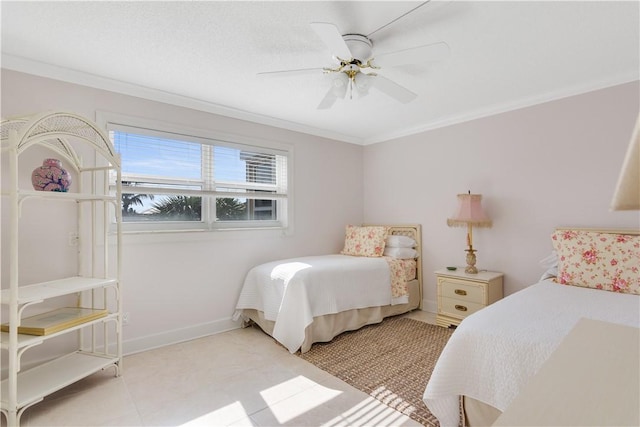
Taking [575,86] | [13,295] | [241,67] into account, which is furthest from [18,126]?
[575,86]

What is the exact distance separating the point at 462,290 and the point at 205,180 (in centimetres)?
283

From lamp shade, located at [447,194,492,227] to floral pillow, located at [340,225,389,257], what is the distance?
35.1 inches

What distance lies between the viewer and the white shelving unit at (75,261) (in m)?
1.77

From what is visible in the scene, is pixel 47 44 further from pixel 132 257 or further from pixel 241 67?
pixel 132 257

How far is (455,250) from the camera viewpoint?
3.72 meters

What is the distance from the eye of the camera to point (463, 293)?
Answer: 3252 mm

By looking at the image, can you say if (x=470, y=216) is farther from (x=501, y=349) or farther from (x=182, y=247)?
(x=182, y=247)

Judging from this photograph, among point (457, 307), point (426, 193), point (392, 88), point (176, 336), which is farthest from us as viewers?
point (426, 193)

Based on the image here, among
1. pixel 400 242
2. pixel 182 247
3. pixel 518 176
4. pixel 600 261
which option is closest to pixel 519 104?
pixel 518 176

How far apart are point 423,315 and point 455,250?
847mm

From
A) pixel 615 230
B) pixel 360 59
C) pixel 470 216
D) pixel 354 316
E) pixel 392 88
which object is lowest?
pixel 354 316

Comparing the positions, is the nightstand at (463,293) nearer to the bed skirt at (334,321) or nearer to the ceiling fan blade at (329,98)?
the bed skirt at (334,321)

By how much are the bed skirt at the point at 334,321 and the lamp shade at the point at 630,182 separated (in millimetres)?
2650

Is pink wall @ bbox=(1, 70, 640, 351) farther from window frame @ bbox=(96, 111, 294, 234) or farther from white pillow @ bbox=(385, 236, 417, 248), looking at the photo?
white pillow @ bbox=(385, 236, 417, 248)
